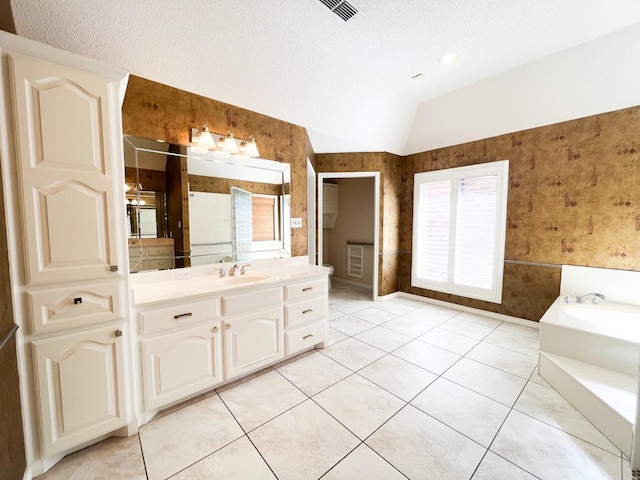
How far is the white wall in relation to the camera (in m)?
2.20

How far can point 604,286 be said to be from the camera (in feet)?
8.52

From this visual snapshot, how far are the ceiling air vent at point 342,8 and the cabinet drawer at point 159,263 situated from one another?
7.46ft

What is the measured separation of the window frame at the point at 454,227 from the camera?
321cm

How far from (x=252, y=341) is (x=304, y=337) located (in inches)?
21.7

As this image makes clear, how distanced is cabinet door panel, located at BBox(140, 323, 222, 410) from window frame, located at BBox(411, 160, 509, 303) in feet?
10.7

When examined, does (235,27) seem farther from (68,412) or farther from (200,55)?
(68,412)

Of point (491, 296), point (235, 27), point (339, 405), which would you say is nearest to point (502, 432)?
point (339, 405)

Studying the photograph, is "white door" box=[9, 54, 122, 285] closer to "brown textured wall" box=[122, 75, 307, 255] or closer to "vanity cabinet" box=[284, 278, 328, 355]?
"brown textured wall" box=[122, 75, 307, 255]

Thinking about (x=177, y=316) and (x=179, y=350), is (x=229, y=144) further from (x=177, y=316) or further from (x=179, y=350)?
(x=179, y=350)

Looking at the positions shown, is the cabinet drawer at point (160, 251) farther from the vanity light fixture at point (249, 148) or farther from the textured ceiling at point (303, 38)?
the textured ceiling at point (303, 38)

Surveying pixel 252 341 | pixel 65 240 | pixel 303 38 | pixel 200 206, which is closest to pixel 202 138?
pixel 200 206

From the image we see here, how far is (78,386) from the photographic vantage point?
1349mm

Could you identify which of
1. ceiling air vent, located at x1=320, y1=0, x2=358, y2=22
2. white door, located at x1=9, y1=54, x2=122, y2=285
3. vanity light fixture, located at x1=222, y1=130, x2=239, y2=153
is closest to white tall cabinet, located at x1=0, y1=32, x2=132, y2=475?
white door, located at x1=9, y1=54, x2=122, y2=285

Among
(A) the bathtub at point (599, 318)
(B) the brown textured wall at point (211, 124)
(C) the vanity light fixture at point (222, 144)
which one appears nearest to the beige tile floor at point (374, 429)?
(A) the bathtub at point (599, 318)
